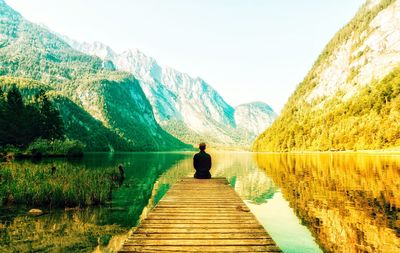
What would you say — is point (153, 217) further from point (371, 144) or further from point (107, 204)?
point (371, 144)

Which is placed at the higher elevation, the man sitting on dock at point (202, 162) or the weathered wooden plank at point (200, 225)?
the man sitting on dock at point (202, 162)

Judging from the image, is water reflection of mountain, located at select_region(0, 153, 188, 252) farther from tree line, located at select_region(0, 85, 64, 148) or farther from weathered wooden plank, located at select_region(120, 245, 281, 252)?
tree line, located at select_region(0, 85, 64, 148)

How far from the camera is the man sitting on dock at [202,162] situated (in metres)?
24.7

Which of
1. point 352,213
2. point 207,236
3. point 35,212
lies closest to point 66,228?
point 35,212

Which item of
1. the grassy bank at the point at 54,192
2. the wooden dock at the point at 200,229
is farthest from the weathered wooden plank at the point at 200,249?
the grassy bank at the point at 54,192

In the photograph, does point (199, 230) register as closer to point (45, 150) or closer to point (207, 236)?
point (207, 236)

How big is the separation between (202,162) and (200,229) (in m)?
13.9

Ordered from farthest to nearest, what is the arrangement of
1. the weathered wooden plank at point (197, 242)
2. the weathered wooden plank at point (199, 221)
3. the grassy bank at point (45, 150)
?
1. the grassy bank at point (45, 150)
2. the weathered wooden plank at point (199, 221)
3. the weathered wooden plank at point (197, 242)

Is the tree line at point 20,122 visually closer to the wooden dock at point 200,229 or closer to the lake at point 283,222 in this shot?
the lake at point 283,222

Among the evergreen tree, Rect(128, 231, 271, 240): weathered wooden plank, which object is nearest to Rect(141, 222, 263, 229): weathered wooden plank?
Rect(128, 231, 271, 240): weathered wooden plank

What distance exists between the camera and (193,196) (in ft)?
62.1

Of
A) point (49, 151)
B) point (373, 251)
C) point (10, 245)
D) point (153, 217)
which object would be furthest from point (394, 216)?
point (49, 151)

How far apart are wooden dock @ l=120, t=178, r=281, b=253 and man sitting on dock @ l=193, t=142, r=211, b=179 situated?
637 cm

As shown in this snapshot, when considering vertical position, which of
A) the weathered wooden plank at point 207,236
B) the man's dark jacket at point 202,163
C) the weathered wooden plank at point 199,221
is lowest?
the weathered wooden plank at point 199,221
